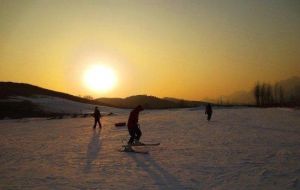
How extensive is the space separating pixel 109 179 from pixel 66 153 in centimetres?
620

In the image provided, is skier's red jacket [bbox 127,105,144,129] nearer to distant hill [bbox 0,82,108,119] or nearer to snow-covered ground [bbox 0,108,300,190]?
snow-covered ground [bbox 0,108,300,190]

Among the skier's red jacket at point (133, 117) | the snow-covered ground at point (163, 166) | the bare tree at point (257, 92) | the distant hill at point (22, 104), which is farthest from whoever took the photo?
the bare tree at point (257, 92)

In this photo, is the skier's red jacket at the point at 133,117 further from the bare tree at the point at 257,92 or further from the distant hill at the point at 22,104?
the bare tree at the point at 257,92

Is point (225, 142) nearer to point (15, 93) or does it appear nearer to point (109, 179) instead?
point (109, 179)

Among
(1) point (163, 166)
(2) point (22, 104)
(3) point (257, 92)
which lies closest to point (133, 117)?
(1) point (163, 166)

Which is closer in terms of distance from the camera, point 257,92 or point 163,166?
point 163,166

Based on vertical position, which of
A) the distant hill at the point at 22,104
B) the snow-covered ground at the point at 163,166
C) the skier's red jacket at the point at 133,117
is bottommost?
the snow-covered ground at the point at 163,166

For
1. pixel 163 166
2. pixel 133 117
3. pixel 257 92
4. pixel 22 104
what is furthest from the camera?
pixel 257 92

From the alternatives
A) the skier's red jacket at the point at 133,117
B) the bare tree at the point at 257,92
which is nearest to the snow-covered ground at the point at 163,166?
Answer: the skier's red jacket at the point at 133,117

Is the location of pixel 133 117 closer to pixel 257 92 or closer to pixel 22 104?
pixel 22 104

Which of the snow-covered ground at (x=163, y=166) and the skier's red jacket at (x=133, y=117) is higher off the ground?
the skier's red jacket at (x=133, y=117)

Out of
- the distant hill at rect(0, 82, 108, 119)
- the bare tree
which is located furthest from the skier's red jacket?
the bare tree

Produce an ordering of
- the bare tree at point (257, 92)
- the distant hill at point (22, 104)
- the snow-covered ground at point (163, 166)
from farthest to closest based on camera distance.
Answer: the bare tree at point (257, 92) < the distant hill at point (22, 104) < the snow-covered ground at point (163, 166)

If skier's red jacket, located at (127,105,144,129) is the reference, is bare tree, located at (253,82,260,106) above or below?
above
